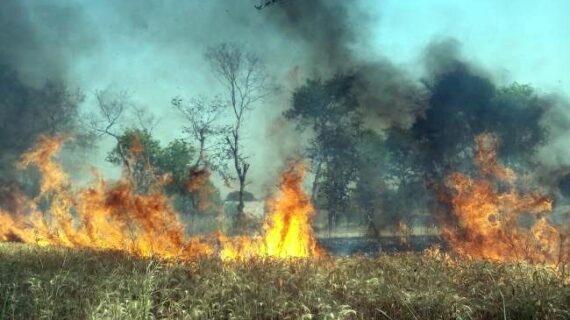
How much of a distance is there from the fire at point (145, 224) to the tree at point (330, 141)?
14.8m

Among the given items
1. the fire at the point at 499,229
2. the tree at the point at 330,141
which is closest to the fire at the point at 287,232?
the fire at the point at 499,229

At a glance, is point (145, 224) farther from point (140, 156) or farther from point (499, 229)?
point (140, 156)

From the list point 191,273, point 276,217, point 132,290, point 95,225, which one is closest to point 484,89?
point 276,217

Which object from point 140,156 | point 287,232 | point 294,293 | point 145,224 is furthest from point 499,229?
point 140,156

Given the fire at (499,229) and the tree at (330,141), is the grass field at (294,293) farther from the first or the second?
the tree at (330,141)

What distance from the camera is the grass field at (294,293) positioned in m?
7.65

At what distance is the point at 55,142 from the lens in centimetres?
2650

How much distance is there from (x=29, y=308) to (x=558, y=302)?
751 cm

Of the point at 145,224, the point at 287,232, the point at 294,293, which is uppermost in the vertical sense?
the point at 145,224

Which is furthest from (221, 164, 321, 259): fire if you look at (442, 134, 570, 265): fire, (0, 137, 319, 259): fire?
(442, 134, 570, 265): fire

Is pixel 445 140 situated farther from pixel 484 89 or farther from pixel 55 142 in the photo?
pixel 55 142

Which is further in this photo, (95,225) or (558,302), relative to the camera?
(95,225)

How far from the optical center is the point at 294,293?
30.7 ft

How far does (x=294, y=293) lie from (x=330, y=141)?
2721cm
